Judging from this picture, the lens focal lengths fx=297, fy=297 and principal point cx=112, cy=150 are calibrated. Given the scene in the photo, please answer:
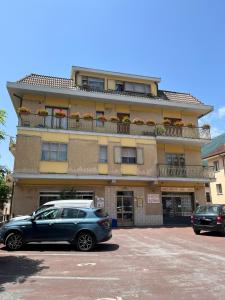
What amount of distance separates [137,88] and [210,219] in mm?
14653

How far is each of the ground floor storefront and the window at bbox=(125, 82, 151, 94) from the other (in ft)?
28.0

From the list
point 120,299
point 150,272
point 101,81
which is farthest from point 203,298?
point 101,81

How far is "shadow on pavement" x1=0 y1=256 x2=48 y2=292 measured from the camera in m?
7.29

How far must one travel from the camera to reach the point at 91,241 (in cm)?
1148

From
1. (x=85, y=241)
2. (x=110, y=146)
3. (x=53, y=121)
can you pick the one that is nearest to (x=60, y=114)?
(x=53, y=121)

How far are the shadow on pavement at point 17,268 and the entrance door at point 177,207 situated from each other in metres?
16.4

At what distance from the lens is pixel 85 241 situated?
1150 centimetres

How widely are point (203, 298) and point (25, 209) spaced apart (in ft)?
56.4

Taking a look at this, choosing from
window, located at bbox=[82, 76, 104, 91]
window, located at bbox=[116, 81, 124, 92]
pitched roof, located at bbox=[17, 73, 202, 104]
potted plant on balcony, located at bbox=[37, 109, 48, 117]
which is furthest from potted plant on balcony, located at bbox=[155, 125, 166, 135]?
potted plant on balcony, located at bbox=[37, 109, 48, 117]

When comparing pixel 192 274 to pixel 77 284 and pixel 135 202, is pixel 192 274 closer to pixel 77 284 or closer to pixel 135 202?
pixel 77 284

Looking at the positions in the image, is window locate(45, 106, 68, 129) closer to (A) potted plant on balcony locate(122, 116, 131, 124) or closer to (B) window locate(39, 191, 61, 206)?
(A) potted plant on balcony locate(122, 116, 131, 124)

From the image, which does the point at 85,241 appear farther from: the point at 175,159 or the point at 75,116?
the point at 175,159

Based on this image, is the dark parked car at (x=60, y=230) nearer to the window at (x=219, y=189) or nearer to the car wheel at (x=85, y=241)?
the car wheel at (x=85, y=241)

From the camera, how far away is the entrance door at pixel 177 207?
24562 mm
